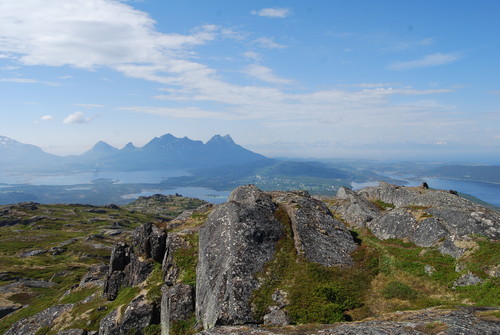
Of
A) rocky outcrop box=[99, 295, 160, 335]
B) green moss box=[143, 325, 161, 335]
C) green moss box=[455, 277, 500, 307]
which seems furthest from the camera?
rocky outcrop box=[99, 295, 160, 335]

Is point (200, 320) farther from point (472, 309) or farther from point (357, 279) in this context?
point (472, 309)

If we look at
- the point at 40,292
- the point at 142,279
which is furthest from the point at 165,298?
the point at 40,292

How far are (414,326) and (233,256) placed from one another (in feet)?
60.5

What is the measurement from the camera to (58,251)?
12588cm

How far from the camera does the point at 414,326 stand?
1880cm

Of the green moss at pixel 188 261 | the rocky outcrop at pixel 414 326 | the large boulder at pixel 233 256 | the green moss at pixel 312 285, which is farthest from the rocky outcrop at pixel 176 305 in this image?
the rocky outcrop at pixel 414 326

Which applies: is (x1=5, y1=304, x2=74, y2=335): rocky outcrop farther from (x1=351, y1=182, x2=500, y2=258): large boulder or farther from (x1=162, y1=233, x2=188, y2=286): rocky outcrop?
(x1=351, y1=182, x2=500, y2=258): large boulder

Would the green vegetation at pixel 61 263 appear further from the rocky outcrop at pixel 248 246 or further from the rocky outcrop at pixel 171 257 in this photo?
the rocky outcrop at pixel 248 246

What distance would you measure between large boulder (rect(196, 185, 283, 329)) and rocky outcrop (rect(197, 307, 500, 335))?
572 centimetres

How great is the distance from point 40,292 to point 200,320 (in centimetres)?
6819

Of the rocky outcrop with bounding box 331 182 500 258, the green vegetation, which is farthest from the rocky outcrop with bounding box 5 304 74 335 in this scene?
the rocky outcrop with bounding box 331 182 500 258

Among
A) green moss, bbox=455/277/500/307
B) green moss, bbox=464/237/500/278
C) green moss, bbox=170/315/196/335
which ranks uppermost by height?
green moss, bbox=464/237/500/278

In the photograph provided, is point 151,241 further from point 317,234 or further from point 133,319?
point 317,234

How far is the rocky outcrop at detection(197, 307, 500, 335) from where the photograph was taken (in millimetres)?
17812
